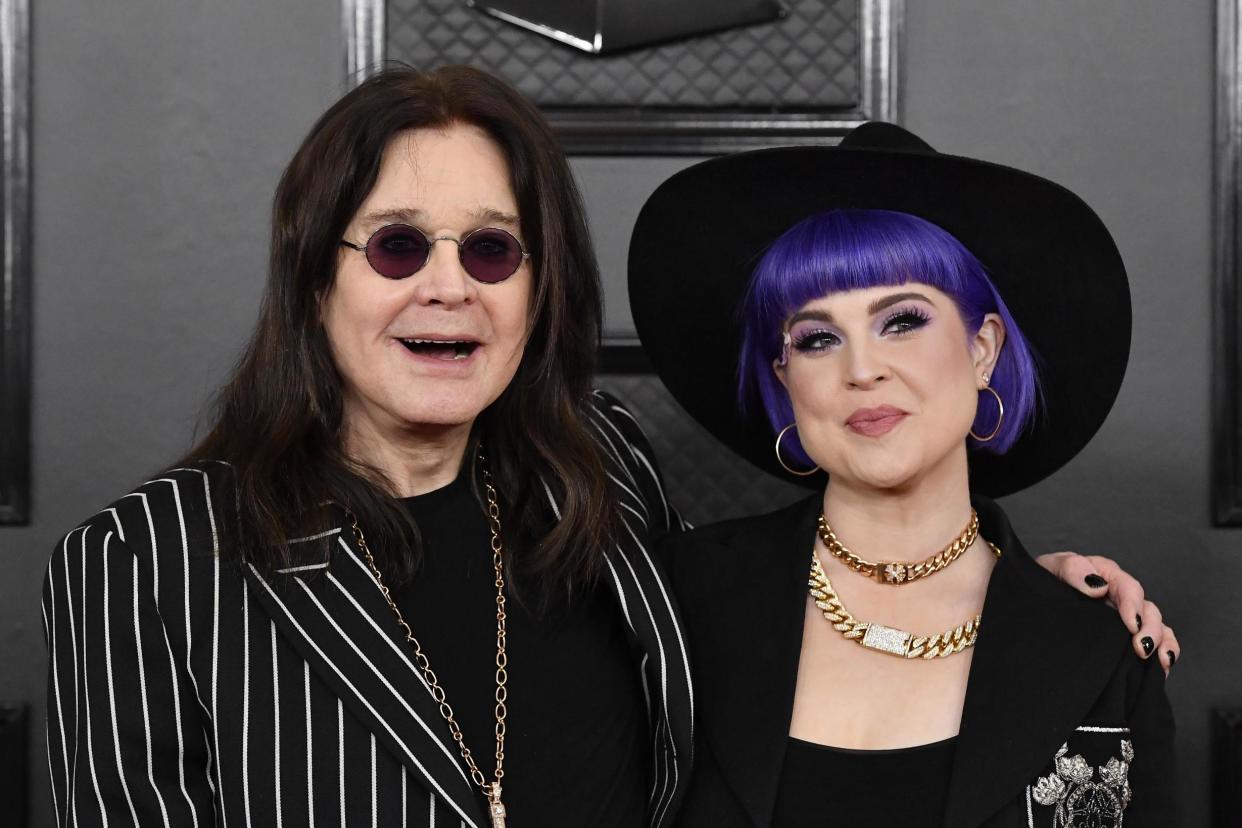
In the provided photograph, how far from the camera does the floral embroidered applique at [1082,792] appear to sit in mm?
1728

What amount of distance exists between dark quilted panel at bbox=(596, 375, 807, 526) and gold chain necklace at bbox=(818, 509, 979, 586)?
2.55 ft

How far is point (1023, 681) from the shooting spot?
1.79 metres

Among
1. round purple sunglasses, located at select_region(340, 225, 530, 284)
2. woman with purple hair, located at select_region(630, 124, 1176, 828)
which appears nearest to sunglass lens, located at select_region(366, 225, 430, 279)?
round purple sunglasses, located at select_region(340, 225, 530, 284)

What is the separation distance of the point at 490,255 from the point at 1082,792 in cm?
109

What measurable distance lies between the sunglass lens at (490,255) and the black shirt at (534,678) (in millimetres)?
341

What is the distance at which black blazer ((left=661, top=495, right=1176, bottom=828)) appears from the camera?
1736 mm

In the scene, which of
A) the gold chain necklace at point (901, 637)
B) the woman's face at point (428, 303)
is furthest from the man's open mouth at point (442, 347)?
the gold chain necklace at point (901, 637)

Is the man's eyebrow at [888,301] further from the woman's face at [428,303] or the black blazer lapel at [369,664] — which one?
the black blazer lapel at [369,664]

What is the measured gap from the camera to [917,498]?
1933mm

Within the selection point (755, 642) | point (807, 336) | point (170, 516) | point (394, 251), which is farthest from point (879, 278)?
point (170, 516)

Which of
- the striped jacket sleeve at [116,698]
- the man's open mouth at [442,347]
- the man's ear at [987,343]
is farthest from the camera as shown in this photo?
the man's ear at [987,343]

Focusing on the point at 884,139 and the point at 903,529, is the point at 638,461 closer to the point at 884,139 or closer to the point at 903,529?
the point at 903,529

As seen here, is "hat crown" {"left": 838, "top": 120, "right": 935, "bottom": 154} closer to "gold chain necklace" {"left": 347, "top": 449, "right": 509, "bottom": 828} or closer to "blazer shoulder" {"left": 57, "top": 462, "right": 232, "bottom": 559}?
"gold chain necklace" {"left": 347, "top": 449, "right": 509, "bottom": 828}

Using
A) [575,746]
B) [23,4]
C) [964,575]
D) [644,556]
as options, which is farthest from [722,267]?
[23,4]
